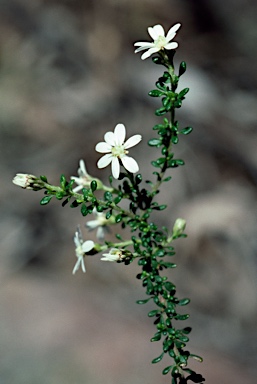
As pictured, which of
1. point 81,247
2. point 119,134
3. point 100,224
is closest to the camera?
point 119,134

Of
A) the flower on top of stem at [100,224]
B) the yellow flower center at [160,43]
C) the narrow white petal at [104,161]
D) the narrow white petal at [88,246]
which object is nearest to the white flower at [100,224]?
the flower on top of stem at [100,224]

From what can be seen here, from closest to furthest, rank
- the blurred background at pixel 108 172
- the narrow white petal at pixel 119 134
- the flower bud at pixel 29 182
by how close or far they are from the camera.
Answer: the flower bud at pixel 29 182 → the narrow white petal at pixel 119 134 → the blurred background at pixel 108 172

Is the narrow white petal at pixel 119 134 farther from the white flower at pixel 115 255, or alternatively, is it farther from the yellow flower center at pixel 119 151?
the white flower at pixel 115 255

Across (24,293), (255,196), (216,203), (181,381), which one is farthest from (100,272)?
(181,381)

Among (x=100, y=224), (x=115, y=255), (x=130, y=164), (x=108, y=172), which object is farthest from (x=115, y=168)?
(x=108, y=172)

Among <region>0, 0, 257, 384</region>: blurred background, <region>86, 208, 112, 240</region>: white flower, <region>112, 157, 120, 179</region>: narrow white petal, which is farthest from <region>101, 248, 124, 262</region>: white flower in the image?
<region>0, 0, 257, 384</region>: blurred background

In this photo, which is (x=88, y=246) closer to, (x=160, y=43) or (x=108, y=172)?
(x=160, y=43)

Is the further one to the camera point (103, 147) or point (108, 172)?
point (108, 172)

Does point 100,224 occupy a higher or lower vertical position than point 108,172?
lower

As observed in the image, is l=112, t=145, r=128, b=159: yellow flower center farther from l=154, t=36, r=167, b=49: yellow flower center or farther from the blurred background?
the blurred background

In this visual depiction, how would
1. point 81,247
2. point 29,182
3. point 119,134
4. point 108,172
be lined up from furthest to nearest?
point 108,172, point 81,247, point 119,134, point 29,182
